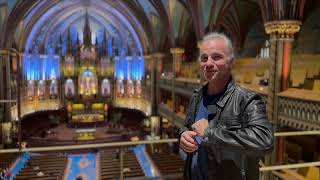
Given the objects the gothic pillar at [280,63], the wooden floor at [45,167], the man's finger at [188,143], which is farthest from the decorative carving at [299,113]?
the wooden floor at [45,167]

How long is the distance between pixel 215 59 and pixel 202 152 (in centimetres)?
63

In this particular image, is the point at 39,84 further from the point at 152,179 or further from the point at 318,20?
the point at 152,179

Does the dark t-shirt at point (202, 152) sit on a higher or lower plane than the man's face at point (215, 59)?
lower

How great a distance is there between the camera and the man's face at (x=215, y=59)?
1.95 metres

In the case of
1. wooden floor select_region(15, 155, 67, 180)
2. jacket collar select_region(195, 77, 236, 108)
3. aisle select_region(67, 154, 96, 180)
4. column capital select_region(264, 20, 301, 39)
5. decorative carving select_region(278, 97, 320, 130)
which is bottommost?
aisle select_region(67, 154, 96, 180)

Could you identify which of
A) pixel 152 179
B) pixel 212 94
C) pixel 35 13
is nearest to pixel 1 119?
pixel 35 13

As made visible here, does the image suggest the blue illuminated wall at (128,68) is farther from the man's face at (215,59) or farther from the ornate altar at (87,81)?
the man's face at (215,59)

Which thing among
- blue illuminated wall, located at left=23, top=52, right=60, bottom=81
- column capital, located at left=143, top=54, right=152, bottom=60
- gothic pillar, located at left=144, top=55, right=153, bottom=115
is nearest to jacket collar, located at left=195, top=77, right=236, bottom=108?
gothic pillar, located at left=144, top=55, right=153, bottom=115

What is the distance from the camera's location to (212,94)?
6.98ft

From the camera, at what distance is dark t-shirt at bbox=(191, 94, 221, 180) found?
1977mm

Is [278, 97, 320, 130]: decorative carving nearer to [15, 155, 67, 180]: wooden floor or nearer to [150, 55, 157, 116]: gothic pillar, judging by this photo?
[15, 155, 67, 180]: wooden floor

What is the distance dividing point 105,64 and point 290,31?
26.1m

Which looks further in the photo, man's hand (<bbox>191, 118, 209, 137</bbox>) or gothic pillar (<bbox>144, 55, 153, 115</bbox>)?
gothic pillar (<bbox>144, 55, 153, 115</bbox>)

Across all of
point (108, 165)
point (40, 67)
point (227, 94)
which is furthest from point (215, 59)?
point (40, 67)
